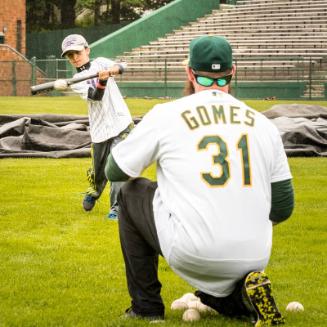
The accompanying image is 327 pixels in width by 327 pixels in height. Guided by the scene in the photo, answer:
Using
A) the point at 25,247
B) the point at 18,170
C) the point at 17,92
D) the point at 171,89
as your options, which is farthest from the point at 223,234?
the point at 17,92

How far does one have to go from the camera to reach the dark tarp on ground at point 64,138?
15.2m

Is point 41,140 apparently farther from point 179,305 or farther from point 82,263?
point 179,305

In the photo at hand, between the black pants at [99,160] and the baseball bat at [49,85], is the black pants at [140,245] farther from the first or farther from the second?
the black pants at [99,160]

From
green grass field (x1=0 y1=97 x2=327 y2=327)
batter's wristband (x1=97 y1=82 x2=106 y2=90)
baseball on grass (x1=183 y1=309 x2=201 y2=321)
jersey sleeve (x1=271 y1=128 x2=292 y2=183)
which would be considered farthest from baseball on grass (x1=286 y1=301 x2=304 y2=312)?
batter's wristband (x1=97 y1=82 x2=106 y2=90)

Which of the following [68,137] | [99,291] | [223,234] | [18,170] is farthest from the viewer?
[68,137]

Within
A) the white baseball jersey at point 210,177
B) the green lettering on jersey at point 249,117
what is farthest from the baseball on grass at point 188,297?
the green lettering on jersey at point 249,117

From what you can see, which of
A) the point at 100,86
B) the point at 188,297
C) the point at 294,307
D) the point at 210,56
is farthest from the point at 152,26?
the point at 210,56

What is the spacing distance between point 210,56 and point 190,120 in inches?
14.5

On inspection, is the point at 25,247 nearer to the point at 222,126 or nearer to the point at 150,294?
the point at 150,294

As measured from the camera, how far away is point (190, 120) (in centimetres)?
495

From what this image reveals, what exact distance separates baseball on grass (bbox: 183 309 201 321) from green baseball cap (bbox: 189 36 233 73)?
1378 mm

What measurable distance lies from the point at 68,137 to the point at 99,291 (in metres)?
9.58

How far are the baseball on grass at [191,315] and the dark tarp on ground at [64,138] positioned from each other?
979cm

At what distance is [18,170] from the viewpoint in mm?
13492
